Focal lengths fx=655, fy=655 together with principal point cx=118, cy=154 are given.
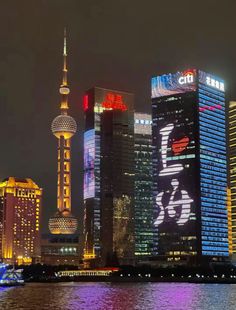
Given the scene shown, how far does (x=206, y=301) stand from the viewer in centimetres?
14450

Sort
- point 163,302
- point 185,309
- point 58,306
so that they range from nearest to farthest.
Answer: point 185,309, point 58,306, point 163,302

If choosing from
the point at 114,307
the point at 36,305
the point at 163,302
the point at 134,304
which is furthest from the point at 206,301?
the point at 36,305

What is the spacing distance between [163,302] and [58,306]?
24.5 m

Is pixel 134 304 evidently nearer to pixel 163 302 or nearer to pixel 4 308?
pixel 163 302

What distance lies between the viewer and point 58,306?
13100 cm

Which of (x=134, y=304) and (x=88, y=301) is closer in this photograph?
(x=134, y=304)

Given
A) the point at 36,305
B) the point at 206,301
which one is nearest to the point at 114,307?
the point at 36,305

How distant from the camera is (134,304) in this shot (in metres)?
135

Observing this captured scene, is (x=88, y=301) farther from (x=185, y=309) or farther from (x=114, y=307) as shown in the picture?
(x=185, y=309)

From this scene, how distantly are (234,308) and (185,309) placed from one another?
31.7ft

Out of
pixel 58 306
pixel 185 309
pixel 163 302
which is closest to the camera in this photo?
pixel 185 309

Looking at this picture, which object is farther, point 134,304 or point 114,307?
point 134,304

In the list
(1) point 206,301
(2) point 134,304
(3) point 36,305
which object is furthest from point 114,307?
(1) point 206,301

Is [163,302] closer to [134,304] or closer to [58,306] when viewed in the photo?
[134,304]
